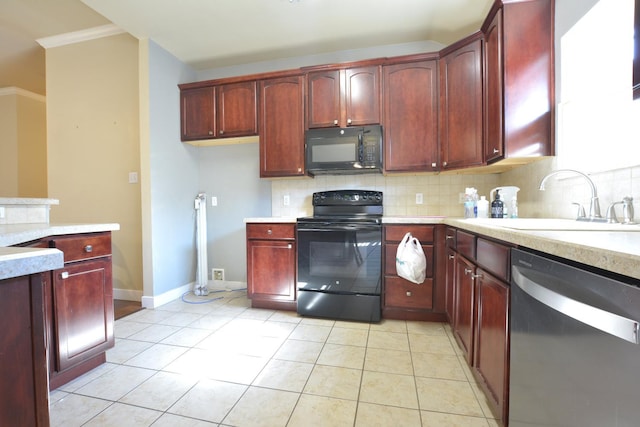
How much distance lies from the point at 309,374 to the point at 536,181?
6.76 ft

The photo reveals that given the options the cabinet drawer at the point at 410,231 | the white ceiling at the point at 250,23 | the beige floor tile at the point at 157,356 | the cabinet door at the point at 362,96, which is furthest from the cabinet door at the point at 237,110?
the beige floor tile at the point at 157,356

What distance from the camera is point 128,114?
2.99 m

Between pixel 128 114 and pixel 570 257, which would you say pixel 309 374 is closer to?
pixel 570 257

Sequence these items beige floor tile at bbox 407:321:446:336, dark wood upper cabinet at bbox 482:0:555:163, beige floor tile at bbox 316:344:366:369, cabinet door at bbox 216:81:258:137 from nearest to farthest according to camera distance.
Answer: beige floor tile at bbox 316:344:366:369 < dark wood upper cabinet at bbox 482:0:555:163 < beige floor tile at bbox 407:321:446:336 < cabinet door at bbox 216:81:258:137

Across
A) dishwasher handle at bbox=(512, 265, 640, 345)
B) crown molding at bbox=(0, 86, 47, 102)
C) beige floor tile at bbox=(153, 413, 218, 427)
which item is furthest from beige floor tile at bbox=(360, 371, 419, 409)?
crown molding at bbox=(0, 86, 47, 102)

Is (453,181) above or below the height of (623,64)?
below

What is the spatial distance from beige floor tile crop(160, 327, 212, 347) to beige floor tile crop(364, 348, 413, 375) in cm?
123

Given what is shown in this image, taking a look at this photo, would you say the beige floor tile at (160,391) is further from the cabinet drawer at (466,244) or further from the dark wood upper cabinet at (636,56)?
the dark wood upper cabinet at (636,56)

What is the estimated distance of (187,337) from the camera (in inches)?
83.6

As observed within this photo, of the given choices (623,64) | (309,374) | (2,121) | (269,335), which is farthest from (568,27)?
(2,121)

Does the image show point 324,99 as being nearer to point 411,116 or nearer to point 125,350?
point 411,116

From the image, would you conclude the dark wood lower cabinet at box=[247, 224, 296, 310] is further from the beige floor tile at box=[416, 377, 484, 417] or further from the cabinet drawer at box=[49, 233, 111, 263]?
the beige floor tile at box=[416, 377, 484, 417]

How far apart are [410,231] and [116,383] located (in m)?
2.18

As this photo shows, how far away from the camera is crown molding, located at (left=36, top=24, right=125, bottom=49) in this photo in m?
2.93
